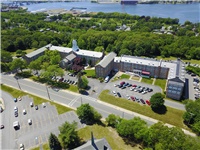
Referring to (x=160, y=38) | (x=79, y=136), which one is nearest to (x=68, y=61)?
(x=79, y=136)

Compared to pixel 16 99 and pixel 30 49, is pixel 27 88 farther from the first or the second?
pixel 30 49

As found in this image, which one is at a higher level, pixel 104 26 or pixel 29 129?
pixel 104 26

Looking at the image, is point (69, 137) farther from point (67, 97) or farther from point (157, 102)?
point (157, 102)

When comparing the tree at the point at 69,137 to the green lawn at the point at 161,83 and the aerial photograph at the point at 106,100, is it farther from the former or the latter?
the green lawn at the point at 161,83

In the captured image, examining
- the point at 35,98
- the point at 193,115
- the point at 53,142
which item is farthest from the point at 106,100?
the point at 193,115

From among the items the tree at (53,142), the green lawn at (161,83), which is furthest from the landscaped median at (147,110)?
the tree at (53,142)
